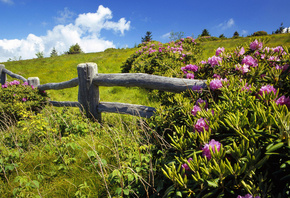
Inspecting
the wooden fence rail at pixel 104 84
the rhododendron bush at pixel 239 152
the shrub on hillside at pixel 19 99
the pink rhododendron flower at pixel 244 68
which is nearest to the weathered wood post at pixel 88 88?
the wooden fence rail at pixel 104 84

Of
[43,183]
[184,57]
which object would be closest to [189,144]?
[43,183]

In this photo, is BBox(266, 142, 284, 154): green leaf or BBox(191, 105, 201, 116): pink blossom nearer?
BBox(266, 142, 284, 154): green leaf

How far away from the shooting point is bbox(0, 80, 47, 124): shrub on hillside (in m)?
5.54

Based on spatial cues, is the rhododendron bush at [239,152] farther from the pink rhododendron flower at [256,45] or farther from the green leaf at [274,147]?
the pink rhododendron flower at [256,45]

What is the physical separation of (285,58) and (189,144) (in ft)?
5.25

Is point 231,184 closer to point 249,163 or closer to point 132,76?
point 249,163

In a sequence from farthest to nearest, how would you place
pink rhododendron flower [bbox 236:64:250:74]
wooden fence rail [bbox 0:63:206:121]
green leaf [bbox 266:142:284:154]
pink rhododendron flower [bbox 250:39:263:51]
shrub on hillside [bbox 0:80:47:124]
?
shrub on hillside [bbox 0:80:47:124]
wooden fence rail [bbox 0:63:206:121]
pink rhododendron flower [bbox 250:39:263:51]
pink rhododendron flower [bbox 236:64:250:74]
green leaf [bbox 266:142:284:154]

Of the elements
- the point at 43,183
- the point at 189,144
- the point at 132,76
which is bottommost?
the point at 43,183

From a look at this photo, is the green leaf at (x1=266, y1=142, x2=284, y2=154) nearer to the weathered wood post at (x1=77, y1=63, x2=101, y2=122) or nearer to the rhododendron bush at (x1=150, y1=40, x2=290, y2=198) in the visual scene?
the rhododendron bush at (x1=150, y1=40, x2=290, y2=198)

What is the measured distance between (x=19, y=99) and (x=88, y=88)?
3.30m

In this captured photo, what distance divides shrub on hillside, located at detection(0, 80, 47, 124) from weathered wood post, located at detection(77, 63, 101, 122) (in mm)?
2436

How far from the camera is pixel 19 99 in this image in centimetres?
578

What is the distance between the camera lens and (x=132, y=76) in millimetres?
3736

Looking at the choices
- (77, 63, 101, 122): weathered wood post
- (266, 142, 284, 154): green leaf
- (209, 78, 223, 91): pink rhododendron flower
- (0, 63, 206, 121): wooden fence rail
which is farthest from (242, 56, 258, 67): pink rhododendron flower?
(77, 63, 101, 122): weathered wood post
